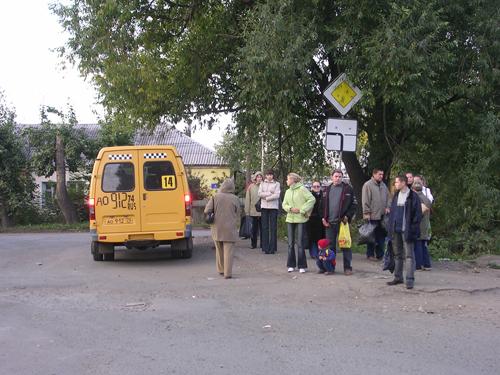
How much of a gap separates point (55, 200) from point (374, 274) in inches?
880

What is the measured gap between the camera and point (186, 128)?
16.8 metres

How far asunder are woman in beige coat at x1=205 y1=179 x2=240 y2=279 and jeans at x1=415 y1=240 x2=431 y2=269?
9.97 ft

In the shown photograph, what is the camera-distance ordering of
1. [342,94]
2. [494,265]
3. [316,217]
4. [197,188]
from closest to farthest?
[316,217] < [494,265] < [342,94] < [197,188]

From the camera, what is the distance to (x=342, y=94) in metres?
11.0

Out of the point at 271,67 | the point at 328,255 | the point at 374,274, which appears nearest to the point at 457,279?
the point at 374,274

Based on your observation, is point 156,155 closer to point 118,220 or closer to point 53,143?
point 118,220

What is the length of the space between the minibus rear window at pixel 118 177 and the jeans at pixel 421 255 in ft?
17.8

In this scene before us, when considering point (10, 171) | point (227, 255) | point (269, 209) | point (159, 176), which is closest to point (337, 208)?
point (227, 255)

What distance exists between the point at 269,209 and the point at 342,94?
9.30 ft

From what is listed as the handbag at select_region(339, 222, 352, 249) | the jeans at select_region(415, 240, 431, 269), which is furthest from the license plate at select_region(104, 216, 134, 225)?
the jeans at select_region(415, 240, 431, 269)

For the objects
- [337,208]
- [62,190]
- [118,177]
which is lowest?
[337,208]

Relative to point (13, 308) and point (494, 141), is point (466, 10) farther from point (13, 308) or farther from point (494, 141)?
point (13, 308)

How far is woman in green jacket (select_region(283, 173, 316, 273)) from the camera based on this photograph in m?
9.82

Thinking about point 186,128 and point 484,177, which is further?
point 186,128
